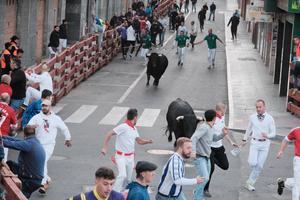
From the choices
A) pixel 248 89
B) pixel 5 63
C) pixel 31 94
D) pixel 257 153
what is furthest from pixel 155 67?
pixel 257 153

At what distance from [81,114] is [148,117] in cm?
202

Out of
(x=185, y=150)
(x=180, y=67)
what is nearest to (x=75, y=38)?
(x=180, y=67)

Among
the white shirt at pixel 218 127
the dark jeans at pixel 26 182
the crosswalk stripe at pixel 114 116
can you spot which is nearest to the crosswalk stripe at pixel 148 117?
the crosswalk stripe at pixel 114 116

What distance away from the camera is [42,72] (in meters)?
23.4

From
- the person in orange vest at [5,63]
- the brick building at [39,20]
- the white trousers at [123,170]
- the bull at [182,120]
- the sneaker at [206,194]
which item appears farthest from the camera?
the brick building at [39,20]

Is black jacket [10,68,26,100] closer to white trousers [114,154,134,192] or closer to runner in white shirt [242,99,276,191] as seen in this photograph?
white trousers [114,154,134,192]

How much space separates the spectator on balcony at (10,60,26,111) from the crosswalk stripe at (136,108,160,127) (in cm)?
484

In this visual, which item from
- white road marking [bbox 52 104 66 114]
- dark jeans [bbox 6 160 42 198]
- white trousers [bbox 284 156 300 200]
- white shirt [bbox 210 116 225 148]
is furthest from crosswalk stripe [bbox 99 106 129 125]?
dark jeans [bbox 6 160 42 198]

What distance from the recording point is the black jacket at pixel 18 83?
20938 mm

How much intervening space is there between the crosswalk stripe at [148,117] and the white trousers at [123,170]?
370 inches

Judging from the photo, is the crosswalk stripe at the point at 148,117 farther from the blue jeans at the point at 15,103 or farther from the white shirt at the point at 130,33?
the white shirt at the point at 130,33

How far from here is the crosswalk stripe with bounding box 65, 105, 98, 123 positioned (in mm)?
25134

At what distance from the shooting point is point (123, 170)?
15281 mm

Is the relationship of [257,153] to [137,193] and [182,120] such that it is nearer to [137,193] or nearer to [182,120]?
[182,120]
